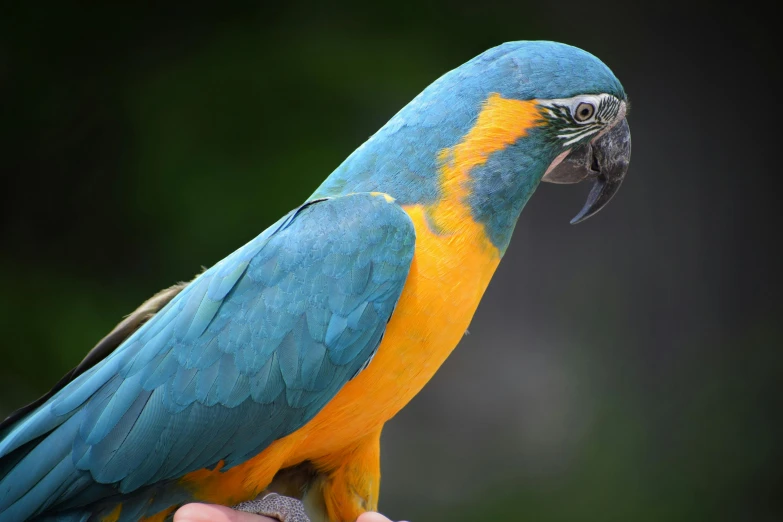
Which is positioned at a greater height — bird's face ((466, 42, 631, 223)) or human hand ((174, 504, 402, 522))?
bird's face ((466, 42, 631, 223))

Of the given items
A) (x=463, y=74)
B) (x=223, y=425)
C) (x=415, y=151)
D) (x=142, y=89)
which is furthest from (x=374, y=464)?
(x=142, y=89)

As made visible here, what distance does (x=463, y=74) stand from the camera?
132cm

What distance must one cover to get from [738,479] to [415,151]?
258 cm

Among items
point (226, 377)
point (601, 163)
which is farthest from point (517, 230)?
point (226, 377)

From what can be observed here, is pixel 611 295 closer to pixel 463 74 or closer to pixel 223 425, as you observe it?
pixel 463 74

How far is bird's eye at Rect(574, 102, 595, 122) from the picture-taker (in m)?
1.29

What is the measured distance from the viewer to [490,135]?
49.6 inches

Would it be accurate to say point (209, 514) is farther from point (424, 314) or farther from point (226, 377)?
point (424, 314)

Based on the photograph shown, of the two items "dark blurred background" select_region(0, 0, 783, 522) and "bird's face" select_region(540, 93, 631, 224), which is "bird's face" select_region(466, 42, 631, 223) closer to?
"bird's face" select_region(540, 93, 631, 224)

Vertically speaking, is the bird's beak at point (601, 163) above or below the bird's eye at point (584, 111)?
below

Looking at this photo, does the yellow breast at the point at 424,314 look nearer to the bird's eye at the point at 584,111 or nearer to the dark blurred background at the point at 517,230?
the bird's eye at the point at 584,111

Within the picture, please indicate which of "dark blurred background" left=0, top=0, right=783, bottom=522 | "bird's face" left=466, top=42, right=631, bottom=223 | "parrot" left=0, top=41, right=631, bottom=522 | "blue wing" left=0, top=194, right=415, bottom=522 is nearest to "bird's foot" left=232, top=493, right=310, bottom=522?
"parrot" left=0, top=41, right=631, bottom=522

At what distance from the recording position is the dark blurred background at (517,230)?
2.89 meters

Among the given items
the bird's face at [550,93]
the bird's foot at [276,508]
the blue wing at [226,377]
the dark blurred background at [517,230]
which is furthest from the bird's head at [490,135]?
the dark blurred background at [517,230]
